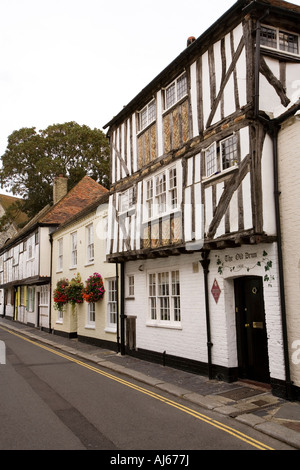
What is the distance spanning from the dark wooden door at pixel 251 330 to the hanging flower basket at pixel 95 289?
7.87m

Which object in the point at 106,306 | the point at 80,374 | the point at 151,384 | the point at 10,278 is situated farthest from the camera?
the point at 10,278

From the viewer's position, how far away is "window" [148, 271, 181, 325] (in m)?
11.7

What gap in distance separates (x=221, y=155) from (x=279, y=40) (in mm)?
2969

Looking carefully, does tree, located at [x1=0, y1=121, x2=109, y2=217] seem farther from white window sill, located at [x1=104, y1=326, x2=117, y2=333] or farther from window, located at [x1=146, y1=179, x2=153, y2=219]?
window, located at [x1=146, y1=179, x2=153, y2=219]

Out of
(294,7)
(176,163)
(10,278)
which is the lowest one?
(10,278)

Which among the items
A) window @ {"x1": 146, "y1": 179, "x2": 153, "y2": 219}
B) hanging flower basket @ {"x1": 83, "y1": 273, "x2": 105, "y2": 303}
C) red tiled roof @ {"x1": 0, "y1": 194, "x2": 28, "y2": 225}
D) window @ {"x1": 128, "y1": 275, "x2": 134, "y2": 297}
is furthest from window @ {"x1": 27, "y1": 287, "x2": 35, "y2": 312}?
window @ {"x1": 146, "y1": 179, "x2": 153, "y2": 219}

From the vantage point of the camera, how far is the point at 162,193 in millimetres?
11805

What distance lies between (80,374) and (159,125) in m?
7.74

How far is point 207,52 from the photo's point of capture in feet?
33.1

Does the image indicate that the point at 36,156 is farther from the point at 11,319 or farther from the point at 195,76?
the point at 195,76

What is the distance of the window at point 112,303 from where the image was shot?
1573cm

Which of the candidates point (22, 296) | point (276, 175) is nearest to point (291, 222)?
point (276, 175)

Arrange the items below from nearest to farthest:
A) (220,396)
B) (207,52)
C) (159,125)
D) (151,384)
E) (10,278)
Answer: (220,396)
(151,384)
(207,52)
(159,125)
(10,278)

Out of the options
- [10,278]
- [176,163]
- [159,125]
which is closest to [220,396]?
[176,163]
